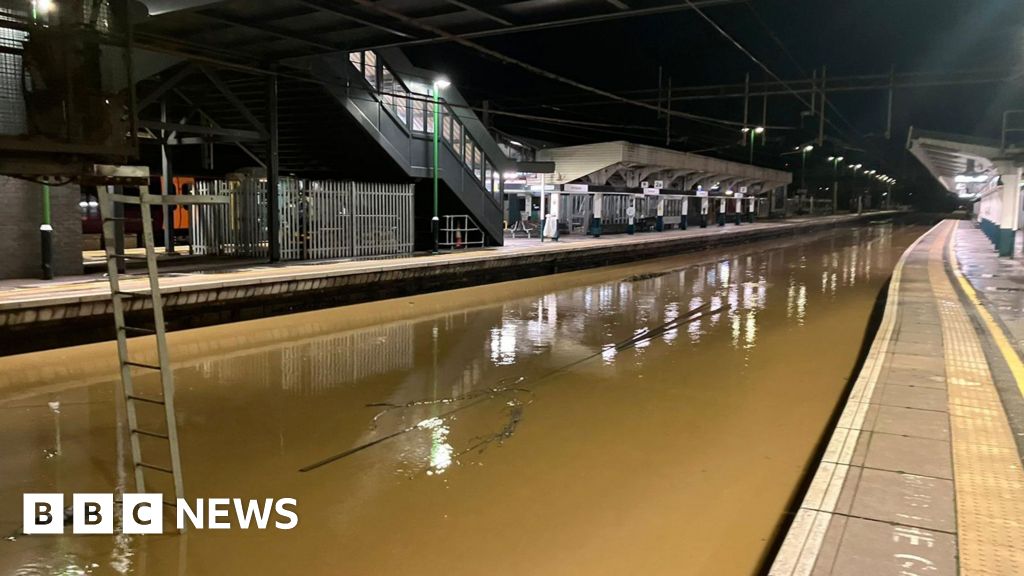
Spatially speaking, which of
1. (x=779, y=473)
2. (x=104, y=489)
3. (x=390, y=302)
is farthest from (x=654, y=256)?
(x=104, y=489)

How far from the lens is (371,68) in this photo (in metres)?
19.2

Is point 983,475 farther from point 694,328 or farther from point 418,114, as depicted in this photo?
point 418,114

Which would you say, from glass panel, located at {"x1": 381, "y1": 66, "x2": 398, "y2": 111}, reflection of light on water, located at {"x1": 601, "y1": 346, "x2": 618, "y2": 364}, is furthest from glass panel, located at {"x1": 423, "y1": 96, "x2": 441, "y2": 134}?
reflection of light on water, located at {"x1": 601, "y1": 346, "x2": 618, "y2": 364}

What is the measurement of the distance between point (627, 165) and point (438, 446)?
27540mm

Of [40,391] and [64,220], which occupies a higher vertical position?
[64,220]

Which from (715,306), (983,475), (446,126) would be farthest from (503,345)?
(446,126)

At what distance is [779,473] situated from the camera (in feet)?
19.3

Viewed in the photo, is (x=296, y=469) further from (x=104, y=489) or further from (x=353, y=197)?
(x=353, y=197)

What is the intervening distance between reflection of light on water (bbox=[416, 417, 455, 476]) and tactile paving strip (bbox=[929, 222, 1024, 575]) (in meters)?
3.65

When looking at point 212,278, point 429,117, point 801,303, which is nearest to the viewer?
point 212,278

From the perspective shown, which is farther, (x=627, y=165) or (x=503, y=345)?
(x=627, y=165)

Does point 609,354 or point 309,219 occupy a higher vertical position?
point 309,219

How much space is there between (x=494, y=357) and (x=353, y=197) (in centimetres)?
1033

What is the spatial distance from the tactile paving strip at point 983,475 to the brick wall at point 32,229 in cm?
1412
